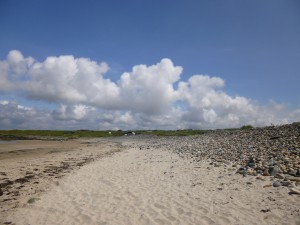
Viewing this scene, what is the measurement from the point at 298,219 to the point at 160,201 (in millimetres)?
4950

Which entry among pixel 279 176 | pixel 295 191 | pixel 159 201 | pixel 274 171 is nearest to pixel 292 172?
pixel 274 171

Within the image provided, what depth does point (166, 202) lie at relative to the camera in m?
10.9

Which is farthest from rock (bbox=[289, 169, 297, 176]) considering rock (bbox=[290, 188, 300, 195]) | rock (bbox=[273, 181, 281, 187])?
rock (bbox=[290, 188, 300, 195])

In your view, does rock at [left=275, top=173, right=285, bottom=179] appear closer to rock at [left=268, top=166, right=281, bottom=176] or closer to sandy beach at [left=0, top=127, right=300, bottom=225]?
rock at [left=268, top=166, right=281, bottom=176]

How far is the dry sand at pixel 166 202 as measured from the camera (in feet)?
29.7

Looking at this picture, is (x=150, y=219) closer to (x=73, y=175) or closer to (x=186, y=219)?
(x=186, y=219)

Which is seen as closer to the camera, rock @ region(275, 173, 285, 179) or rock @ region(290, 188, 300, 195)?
rock @ region(290, 188, 300, 195)

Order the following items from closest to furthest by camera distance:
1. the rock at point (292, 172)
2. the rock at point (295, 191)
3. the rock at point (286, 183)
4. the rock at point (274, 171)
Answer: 1. the rock at point (295, 191)
2. the rock at point (286, 183)
3. the rock at point (292, 172)
4. the rock at point (274, 171)

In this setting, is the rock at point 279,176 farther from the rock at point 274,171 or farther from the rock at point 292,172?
the rock at point 292,172

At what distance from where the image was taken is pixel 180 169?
1805cm

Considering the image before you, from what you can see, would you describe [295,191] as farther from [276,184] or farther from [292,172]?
[292,172]

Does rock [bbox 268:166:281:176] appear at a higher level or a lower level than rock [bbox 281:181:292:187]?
higher

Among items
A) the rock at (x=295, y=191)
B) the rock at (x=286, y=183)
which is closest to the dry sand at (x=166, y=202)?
the rock at (x=295, y=191)

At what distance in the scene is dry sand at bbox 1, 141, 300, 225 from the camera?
906 cm
